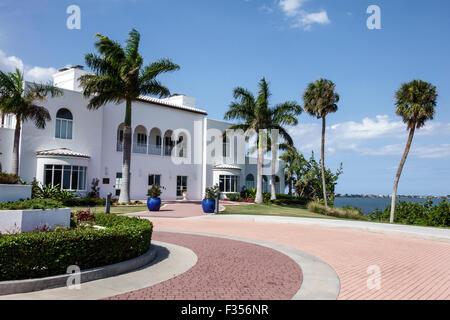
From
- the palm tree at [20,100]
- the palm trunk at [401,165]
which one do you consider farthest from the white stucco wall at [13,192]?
the palm trunk at [401,165]

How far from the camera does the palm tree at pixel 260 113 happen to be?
32.6 meters

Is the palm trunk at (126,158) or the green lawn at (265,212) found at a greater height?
the palm trunk at (126,158)

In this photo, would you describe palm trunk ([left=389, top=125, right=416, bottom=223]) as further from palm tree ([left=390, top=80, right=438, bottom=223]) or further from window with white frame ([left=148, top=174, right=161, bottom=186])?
window with white frame ([left=148, top=174, right=161, bottom=186])

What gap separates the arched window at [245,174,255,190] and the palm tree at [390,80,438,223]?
15.8 metres

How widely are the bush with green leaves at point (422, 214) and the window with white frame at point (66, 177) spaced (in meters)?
22.8

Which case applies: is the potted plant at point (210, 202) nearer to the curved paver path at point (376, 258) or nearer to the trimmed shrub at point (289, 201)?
the curved paver path at point (376, 258)

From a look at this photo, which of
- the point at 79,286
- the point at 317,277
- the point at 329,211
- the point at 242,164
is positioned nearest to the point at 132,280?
the point at 79,286

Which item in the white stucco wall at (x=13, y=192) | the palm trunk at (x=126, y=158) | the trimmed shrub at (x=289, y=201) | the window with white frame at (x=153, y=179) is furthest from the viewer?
the trimmed shrub at (x=289, y=201)

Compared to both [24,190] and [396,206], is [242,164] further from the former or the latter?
[24,190]

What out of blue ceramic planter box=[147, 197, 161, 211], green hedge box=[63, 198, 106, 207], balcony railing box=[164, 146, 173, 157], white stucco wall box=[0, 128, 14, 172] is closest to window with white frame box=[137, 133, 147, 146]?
balcony railing box=[164, 146, 173, 157]

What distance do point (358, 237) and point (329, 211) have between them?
1559 centimetres

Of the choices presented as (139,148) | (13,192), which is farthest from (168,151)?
(13,192)

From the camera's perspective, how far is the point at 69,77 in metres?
30.5

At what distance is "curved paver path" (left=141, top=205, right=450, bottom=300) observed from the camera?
589cm
